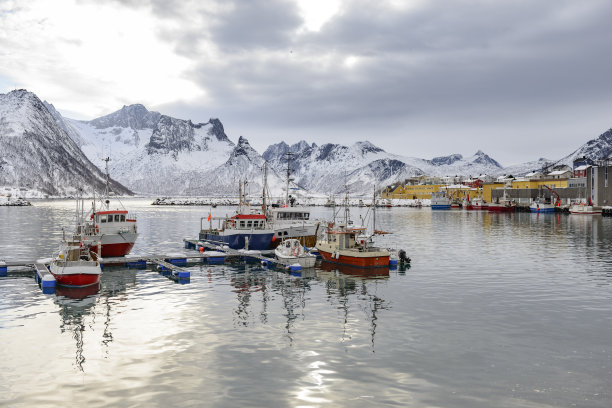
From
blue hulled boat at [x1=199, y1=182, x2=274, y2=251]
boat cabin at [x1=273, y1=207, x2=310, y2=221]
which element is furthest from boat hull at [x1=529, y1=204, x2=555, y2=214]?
blue hulled boat at [x1=199, y1=182, x2=274, y2=251]

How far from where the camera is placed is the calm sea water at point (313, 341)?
66.3 feet

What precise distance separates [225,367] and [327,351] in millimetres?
5509

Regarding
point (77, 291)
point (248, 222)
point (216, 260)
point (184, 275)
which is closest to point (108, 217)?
point (216, 260)

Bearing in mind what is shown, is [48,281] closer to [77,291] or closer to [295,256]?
[77,291]

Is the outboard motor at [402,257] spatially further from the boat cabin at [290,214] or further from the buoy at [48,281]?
the buoy at [48,281]

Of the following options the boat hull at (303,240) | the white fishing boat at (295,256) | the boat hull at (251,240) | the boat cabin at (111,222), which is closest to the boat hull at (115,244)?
the boat cabin at (111,222)

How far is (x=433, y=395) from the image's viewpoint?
2000 centimetres

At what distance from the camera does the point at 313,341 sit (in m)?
27.1

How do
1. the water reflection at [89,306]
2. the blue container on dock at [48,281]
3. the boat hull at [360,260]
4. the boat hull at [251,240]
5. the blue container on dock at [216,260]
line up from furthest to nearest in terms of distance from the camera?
the boat hull at [251,240] < the blue container on dock at [216,260] < the boat hull at [360,260] < the blue container on dock at [48,281] < the water reflection at [89,306]

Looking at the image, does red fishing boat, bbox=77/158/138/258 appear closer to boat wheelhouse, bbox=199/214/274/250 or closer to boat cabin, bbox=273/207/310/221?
boat wheelhouse, bbox=199/214/274/250

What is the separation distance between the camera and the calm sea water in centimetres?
2020

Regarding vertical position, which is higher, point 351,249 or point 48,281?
point 351,249

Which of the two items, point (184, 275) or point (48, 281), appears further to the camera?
point (184, 275)

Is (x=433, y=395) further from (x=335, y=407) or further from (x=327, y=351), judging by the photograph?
(x=327, y=351)
